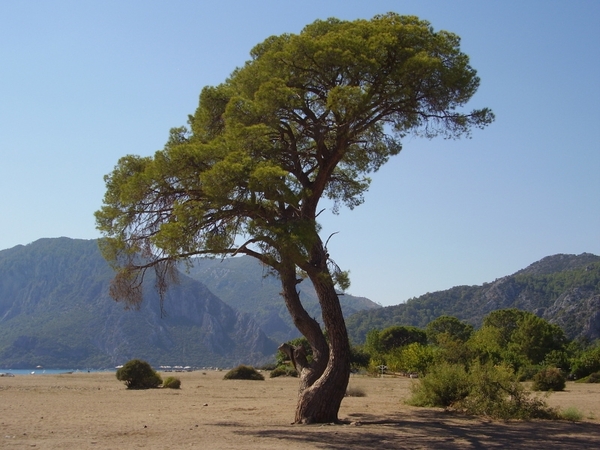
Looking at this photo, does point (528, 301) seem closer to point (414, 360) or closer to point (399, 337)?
point (399, 337)

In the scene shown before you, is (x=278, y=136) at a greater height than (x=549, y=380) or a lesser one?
greater

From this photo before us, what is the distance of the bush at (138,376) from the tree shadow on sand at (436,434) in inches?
575

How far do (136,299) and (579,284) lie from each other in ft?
337

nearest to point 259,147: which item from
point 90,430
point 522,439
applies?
point 90,430

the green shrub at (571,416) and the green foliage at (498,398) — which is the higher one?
the green foliage at (498,398)

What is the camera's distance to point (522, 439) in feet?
37.0

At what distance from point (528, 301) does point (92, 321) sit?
255ft

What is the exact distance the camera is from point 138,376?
2688cm

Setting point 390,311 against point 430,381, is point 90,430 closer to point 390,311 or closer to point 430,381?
point 430,381

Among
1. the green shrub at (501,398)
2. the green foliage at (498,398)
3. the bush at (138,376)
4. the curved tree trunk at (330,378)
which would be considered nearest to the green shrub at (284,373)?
the bush at (138,376)

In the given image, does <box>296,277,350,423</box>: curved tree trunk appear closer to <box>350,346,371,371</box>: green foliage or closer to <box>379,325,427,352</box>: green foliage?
<box>350,346,371,371</box>: green foliage

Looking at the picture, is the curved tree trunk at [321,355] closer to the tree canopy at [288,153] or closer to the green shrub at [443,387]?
the tree canopy at [288,153]

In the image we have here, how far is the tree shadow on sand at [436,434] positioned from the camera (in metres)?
10.4

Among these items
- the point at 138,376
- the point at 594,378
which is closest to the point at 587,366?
the point at 594,378
